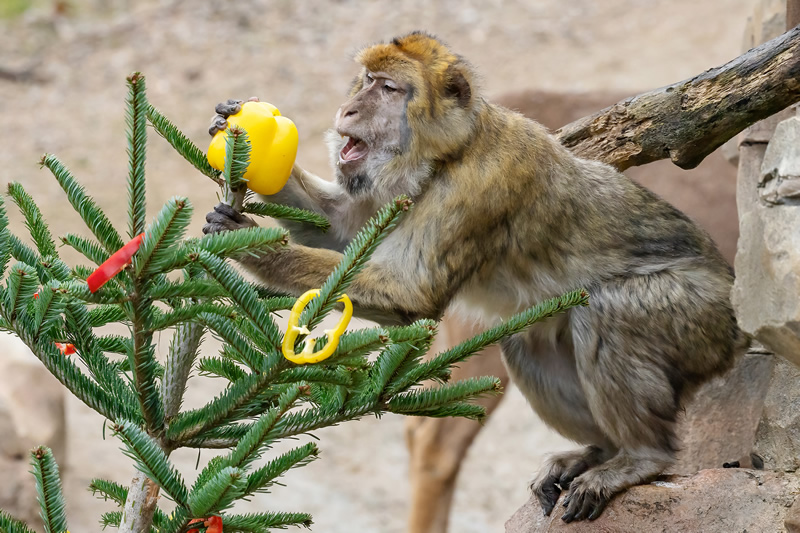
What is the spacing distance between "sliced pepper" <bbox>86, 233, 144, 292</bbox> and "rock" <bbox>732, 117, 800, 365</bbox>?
208cm

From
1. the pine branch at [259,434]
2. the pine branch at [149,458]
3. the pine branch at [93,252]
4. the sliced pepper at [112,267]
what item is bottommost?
the pine branch at [149,458]

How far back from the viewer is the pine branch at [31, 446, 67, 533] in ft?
7.42

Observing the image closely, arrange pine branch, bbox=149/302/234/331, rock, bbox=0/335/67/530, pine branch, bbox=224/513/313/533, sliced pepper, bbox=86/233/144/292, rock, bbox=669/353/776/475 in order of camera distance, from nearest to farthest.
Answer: sliced pepper, bbox=86/233/144/292
pine branch, bbox=149/302/234/331
pine branch, bbox=224/513/313/533
rock, bbox=669/353/776/475
rock, bbox=0/335/67/530

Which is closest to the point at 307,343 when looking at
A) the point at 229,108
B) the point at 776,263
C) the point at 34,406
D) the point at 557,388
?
the point at 229,108

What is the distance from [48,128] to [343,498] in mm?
7915

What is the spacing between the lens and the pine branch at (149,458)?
199 cm

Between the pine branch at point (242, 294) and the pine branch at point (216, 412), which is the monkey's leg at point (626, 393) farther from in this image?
the pine branch at point (242, 294)

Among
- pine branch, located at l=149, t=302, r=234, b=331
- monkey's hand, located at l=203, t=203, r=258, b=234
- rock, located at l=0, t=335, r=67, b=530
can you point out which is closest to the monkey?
monkey's hand, located at l=203, t=203, r=258, b=234

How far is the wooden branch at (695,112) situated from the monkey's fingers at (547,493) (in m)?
1.51

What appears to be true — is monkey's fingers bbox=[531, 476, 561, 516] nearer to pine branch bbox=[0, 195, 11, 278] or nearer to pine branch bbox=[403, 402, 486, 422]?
pine branch bbox=[403, 402, 486, 422]

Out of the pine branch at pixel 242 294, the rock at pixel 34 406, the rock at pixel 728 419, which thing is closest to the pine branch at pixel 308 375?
the pine branch at pixel 242 294

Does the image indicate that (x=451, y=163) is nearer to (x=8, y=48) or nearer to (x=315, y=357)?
(x=315, y=357)

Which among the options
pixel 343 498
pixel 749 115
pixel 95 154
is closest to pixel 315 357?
pixel 749 115

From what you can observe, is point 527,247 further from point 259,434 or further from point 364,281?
point 259,434
